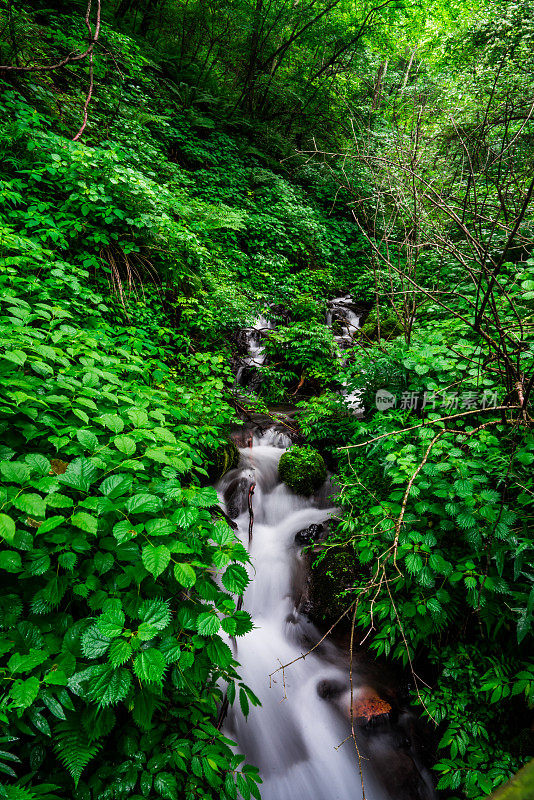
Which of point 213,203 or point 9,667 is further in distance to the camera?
point 213,203

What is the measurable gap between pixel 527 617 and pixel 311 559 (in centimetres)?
212

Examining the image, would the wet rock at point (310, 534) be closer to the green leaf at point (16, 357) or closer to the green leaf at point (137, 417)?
the green leaf at point (137, 417)

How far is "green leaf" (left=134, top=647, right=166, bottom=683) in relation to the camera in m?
1.26

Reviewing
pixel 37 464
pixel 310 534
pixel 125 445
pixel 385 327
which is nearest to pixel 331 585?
pixel 310 534

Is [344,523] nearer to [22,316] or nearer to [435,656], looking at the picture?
[435,656]

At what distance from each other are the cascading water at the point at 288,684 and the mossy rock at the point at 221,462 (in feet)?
0.49

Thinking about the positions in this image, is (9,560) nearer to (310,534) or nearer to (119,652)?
(119,652)

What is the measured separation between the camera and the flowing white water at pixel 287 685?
264 centimetres

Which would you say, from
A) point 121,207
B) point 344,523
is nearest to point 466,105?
point 121,207

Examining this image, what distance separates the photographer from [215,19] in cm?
1019

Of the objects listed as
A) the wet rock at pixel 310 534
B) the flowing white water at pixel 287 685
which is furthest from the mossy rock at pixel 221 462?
the wet rock at pixel 310 534

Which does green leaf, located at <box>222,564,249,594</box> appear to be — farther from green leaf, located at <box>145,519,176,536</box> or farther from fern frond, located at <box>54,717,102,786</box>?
fern frond, located at <box>54,717,102,786</box>

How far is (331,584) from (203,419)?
2.03 meters

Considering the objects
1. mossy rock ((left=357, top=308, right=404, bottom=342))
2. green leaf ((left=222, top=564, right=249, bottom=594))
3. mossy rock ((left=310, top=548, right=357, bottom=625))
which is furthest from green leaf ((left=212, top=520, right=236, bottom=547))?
mossy rock ((left=357, top=308, right=404, bottom=342))
